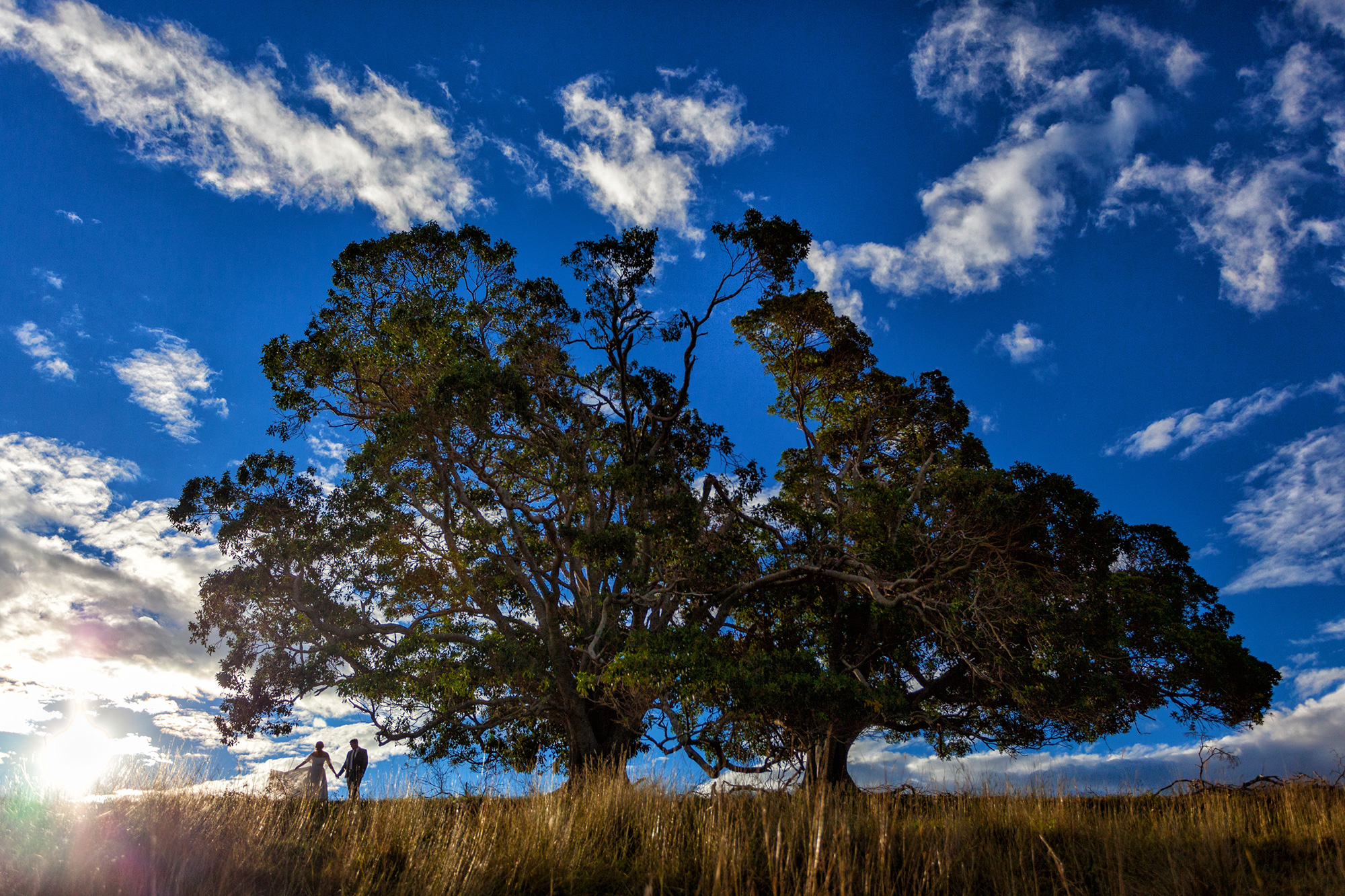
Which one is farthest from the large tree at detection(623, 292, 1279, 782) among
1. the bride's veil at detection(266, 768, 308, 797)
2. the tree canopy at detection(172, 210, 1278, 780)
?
the bride's veil at detection(266, 768, 308, 797)

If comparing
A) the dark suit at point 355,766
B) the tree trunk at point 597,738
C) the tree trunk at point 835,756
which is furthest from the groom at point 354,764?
the tree trunk at point 835,756

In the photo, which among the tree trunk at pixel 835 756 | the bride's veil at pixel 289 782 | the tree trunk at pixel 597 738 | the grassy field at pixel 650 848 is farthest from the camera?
the tree trunk at pixel 597 738

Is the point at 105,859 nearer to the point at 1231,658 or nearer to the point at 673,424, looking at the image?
the point at 673,424

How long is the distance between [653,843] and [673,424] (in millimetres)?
11040

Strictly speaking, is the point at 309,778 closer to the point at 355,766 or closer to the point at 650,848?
the point at 355,766

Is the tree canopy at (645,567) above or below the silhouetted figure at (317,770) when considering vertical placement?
above

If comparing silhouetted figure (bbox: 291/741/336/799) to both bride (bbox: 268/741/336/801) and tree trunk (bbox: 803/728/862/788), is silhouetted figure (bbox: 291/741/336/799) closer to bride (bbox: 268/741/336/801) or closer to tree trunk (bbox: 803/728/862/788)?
bride (bbox: 268/741/336/801)

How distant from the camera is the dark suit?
13.9 m

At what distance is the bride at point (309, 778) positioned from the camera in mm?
11945

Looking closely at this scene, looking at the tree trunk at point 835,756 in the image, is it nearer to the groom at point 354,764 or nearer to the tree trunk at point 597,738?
the tree trunk at point 597,738

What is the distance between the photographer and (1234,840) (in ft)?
23.0

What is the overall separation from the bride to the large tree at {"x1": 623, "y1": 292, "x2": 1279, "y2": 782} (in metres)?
5.83

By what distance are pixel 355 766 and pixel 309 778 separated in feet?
4.40

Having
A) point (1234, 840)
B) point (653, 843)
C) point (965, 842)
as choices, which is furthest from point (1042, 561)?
point (653, 843)
